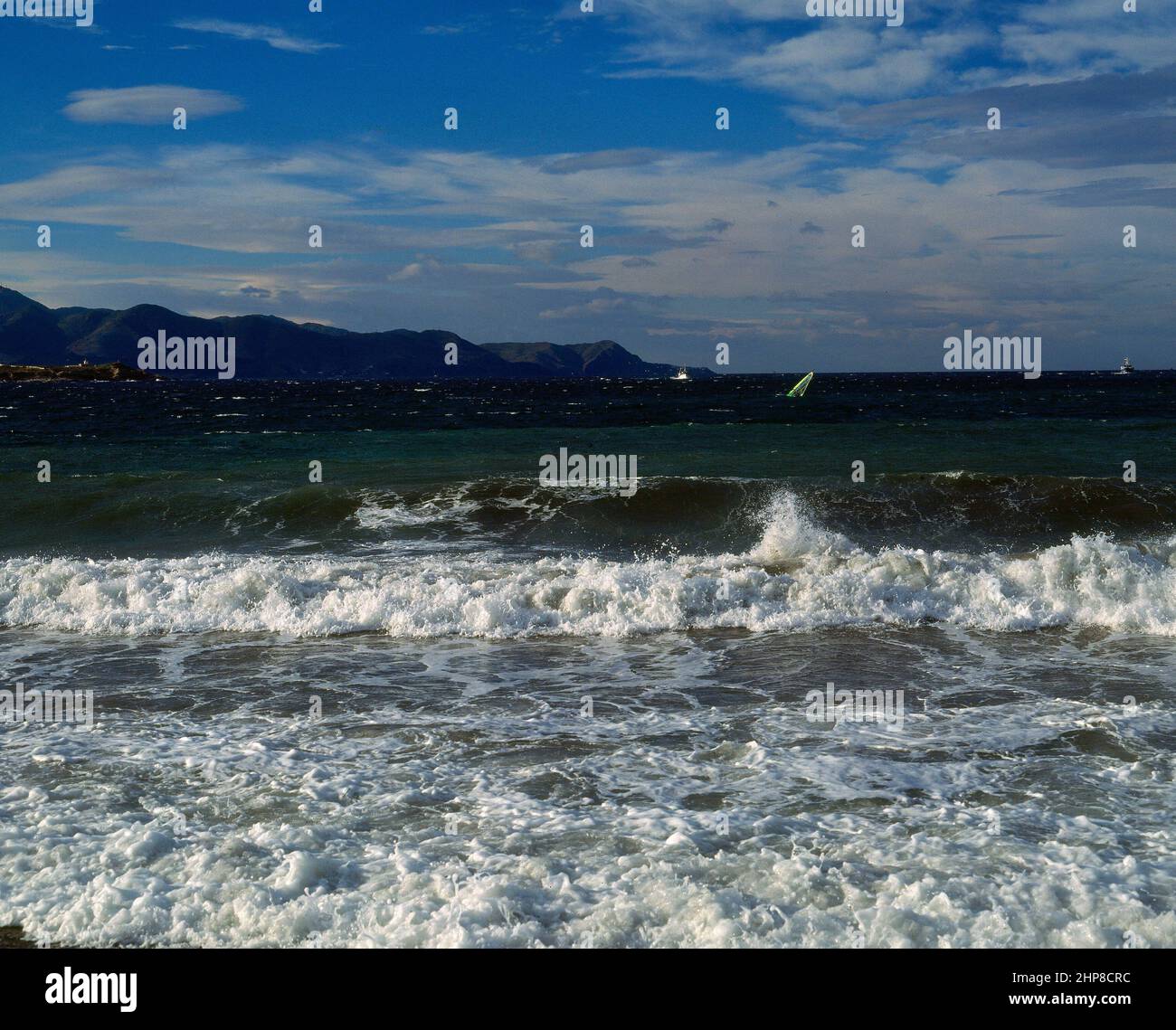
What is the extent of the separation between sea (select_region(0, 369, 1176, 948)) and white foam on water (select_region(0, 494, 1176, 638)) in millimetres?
61

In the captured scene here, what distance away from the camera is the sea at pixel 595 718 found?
216 inches

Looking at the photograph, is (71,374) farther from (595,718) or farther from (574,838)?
(574,838)

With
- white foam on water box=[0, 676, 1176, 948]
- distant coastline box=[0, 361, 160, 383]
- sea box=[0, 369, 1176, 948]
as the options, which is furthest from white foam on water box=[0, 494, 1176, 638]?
distant coastline box=[0, 361, 160, 383]

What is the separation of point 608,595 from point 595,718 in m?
4.59

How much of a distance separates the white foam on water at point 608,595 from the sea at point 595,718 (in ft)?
0.20

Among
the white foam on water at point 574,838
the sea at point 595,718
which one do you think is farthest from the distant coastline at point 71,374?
the white foam on water at point 574,838

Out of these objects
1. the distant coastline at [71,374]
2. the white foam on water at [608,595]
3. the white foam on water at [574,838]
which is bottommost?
the white foam on water at [574,838]

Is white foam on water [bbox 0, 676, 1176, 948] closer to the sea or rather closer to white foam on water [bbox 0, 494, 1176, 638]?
the sea

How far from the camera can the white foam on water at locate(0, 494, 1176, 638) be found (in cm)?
1302

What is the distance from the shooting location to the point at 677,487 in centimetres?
2283

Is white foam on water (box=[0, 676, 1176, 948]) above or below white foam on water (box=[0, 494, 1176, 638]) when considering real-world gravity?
below

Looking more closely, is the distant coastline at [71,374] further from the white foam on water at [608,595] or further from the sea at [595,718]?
the white foam on water at [608,595]
